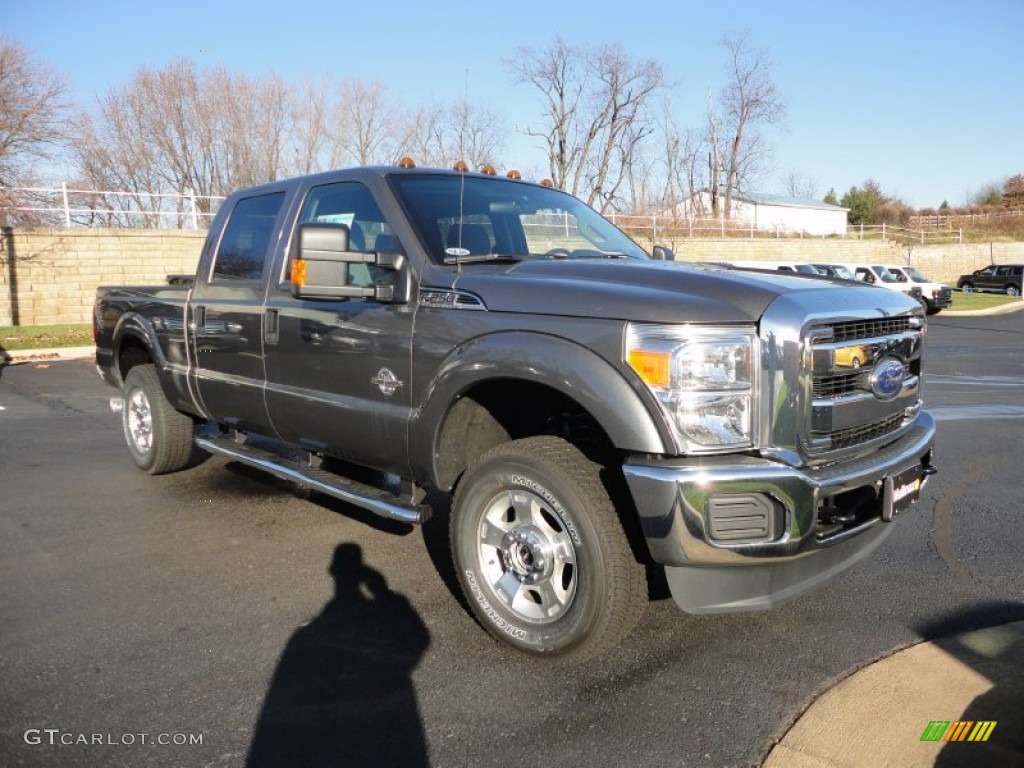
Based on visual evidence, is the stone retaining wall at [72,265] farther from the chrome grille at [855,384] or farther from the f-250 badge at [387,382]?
the chrome grille at [855,384]

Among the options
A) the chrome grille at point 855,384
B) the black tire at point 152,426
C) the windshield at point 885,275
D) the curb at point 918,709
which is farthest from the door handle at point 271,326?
the windshield at point 885,275

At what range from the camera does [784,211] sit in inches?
2680

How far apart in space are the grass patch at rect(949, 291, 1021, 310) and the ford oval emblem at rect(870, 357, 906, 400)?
1303 inches

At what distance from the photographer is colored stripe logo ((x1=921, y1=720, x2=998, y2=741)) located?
2.72 meters

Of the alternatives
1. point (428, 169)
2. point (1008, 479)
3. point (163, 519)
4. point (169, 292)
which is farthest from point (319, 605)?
point (1008, 479)

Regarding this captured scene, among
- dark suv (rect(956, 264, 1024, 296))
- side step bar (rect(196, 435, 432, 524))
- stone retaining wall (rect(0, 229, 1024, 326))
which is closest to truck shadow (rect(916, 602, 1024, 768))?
side step bar (rect(196, 435, 432, 524))

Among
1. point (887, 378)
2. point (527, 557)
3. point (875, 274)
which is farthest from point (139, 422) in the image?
point (875, 274)

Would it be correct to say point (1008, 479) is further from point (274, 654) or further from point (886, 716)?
point (274, 654)

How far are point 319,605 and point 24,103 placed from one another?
27987 millimetres

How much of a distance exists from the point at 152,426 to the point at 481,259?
353 centimetres

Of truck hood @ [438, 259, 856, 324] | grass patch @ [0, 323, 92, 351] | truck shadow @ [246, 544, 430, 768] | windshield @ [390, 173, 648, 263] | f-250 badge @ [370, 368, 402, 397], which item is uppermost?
windshield @ [390, 173, 648, 263]

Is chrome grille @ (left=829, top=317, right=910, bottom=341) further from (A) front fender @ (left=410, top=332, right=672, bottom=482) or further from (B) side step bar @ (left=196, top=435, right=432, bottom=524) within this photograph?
(B) side step bar @ (left=196, top=435, right=432, bottom=524)

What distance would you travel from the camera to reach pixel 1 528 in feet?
16.2

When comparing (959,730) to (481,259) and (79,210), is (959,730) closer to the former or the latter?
(481,259)
